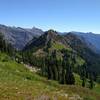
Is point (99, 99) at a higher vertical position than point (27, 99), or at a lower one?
lower

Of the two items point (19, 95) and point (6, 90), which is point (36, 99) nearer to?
point (19, 95)

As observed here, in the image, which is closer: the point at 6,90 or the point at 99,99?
the point at 6,90

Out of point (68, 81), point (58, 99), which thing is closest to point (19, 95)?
point (58, 99)

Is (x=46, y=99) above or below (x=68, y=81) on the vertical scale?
above

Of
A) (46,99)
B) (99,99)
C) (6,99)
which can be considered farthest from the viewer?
(99,99)

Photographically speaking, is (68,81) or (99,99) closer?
(99,99)

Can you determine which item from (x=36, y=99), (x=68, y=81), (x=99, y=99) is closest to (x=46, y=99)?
(x=36, y=99)

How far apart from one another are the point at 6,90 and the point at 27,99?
370 centimetres

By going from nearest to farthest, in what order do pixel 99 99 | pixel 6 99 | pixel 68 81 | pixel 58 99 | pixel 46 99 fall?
pixel 6 99, pixel 46 99, pixel 58 99, pixel 99 99, pixel 68 81

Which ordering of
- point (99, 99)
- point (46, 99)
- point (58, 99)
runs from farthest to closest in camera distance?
point (99, 99)
point (58, 99)
point (46, 99)

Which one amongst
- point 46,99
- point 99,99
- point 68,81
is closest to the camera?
point 46,99

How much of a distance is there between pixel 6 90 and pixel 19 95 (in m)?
2.20

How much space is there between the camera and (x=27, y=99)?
21.6 metres

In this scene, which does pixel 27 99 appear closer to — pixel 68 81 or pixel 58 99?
pixel 58 99
